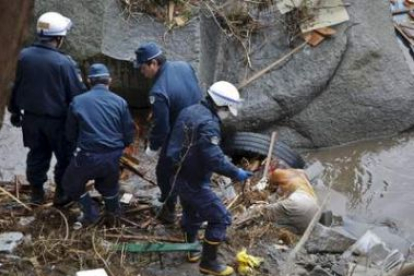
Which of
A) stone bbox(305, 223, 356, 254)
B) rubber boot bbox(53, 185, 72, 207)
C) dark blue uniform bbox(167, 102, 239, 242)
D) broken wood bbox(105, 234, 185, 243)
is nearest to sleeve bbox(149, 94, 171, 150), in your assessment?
dark blue uniform bbox(167, 102, 239, 242)

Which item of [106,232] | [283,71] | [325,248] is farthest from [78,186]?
[283,71]

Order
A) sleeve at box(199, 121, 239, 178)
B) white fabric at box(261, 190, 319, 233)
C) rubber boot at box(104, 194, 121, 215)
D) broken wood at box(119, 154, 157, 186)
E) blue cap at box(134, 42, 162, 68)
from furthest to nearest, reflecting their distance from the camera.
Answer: broken wood at box(119, 154, 157, 186)
white fabric at box(261, 190, 319, 233)
rubber boot at box(104, 194, 121, 215)
blue cap at box(134, 42, 162, 68)
sleeve at box(199, 121, 239, 178)

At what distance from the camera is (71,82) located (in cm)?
555

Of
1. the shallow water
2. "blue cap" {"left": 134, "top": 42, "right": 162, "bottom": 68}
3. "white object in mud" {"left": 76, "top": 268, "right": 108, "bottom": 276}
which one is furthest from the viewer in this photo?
the shallow water

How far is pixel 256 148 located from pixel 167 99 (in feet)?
8.44

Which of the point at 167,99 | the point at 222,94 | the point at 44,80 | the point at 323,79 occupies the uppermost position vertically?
the point at 222,94

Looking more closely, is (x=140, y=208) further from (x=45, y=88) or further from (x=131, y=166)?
(x=45, y=88)

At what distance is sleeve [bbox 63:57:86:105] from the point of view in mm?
5488

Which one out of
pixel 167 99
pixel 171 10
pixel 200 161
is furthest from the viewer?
pixel 171 10

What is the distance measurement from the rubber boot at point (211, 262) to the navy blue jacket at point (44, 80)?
1718mm

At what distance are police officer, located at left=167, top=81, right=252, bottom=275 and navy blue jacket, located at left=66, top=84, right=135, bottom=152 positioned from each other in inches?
19.5

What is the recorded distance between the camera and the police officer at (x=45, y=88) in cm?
539

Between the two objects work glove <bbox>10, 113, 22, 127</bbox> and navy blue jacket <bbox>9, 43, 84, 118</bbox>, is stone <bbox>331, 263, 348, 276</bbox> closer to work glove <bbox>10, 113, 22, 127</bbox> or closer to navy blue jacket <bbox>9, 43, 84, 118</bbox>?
navy blue jacket <bbox>9, 43, 84, 118</bbox>

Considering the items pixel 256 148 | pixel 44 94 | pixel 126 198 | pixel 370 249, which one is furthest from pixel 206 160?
pixel 256 148
